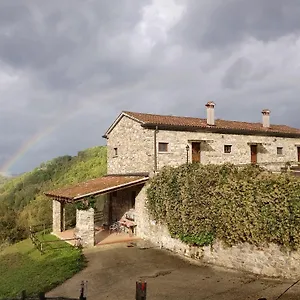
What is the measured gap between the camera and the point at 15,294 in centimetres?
1123

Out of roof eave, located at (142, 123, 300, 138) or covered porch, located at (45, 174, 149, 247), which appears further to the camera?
roof eave, located at (142, 123, 300, 138)

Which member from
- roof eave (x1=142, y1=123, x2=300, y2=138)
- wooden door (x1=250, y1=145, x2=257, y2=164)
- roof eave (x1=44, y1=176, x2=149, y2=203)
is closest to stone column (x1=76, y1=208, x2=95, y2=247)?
roof eave (x1=44, y1=176, x2=149, y2=203)

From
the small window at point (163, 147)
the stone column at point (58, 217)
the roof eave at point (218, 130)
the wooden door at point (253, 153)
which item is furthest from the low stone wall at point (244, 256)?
the wooden door at point (253, 153)

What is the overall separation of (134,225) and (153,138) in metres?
4.91

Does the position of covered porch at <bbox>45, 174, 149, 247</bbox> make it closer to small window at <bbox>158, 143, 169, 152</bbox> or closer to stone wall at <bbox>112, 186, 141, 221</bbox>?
stone wall at <bbox>112, 186, 141, 221</bbox>

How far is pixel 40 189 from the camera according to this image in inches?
1569

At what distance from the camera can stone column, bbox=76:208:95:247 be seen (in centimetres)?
1574

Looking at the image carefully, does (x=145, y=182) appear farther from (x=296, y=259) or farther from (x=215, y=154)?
(x=296, y=259)

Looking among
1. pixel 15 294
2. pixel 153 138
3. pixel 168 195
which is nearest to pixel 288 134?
pixel 153 138

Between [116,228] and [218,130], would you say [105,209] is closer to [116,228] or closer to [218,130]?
[116,228]

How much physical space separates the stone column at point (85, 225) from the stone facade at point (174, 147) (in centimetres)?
440

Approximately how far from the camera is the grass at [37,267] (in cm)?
1170

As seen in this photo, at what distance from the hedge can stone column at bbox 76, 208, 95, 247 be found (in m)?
3.17

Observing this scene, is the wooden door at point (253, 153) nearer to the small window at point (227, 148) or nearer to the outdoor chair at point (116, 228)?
the small window at point (227, 148)
